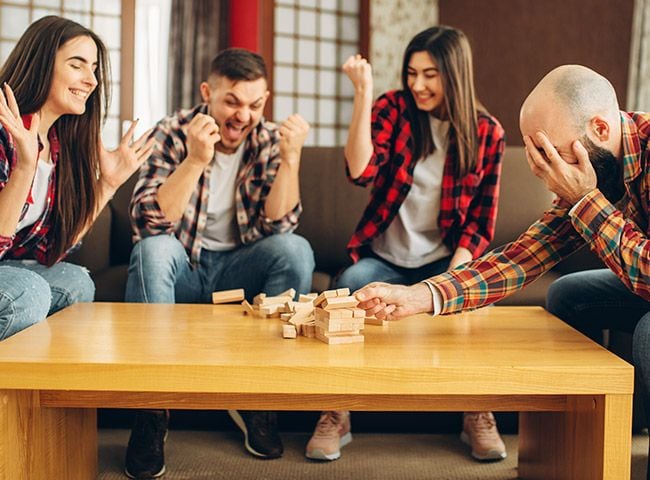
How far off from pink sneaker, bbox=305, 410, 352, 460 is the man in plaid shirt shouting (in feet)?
0.60

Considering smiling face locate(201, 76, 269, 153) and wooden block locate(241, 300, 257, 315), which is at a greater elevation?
smiling face locate(201, 76, 269, 153)

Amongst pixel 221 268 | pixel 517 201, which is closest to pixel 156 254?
pixel 221 268

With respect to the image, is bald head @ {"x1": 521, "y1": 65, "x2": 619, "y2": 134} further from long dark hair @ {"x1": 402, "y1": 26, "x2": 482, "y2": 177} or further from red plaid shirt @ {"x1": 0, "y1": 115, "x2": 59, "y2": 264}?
red plaid shirt @ {"x1": 0, "y1": 115, "x2": 59, "y2": 264}

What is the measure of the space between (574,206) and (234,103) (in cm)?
110

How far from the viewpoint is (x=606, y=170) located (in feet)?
4.86

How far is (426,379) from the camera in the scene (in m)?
1.20

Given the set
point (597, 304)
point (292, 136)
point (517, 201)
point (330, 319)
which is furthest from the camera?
point (517, 201)

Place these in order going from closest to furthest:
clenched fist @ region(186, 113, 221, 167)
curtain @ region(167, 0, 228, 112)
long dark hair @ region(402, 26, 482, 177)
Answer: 1. clenched fist @ region(186, 113, 221, 167)
2. long dark hair @ region(402, 26, 482, 177)
3. curtain @ region(167, 0, 228, 112)

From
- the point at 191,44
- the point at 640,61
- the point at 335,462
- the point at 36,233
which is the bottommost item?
the point at 335,462

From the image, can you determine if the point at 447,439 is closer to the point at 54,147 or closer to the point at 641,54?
the point at 54,147

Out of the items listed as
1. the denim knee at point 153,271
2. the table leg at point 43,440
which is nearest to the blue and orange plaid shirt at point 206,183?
the denim knee at point 153,271

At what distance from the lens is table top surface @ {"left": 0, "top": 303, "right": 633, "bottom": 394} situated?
1190mm

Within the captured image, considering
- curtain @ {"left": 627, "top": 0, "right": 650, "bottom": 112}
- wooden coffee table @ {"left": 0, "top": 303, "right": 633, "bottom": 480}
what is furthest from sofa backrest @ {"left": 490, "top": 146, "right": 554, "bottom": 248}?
curtain @ {"left": 627, "top": 0, "right": 650, "bottom": 112}

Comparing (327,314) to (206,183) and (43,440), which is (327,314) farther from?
(206,183)
